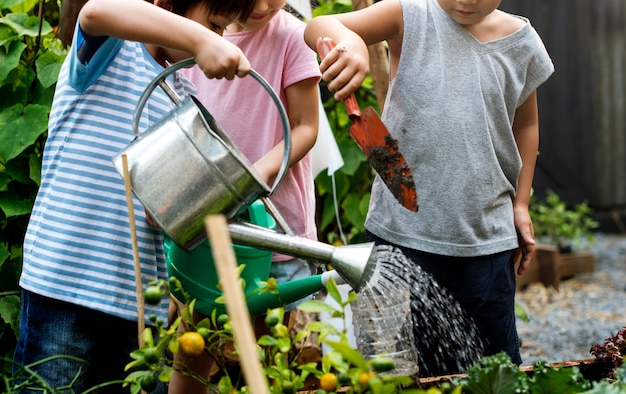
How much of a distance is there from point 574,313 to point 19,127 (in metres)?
3.09

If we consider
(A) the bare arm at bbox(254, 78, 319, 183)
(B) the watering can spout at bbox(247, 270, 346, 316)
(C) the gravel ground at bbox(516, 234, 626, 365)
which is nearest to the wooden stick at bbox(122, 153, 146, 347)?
(B) the watering can spout at bbox(247, 270, 346, 316)

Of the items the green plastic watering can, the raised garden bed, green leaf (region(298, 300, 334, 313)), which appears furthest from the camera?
the raised garden bed

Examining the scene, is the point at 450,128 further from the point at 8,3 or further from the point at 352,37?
the point at 8,3

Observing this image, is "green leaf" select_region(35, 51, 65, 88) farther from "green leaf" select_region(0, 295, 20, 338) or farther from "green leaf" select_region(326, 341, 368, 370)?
"green leaf" select_region(326, 341, 368, 370)

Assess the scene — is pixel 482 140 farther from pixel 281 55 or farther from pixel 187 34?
pixel 187 34

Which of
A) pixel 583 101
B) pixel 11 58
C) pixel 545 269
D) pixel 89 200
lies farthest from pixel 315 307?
pixel 583 101

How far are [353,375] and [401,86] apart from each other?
0.98 metres

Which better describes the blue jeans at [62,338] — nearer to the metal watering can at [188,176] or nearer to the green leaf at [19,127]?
the metal watering can at [188,176]

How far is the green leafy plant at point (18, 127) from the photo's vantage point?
2.18 m

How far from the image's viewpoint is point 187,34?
4.27 ft

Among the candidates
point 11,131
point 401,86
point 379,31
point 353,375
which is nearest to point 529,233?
point 401,86

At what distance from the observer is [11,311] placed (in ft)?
6.94

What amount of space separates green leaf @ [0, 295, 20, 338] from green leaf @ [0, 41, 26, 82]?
2.02 feet

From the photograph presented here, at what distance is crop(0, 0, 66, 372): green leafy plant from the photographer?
7.14ft
